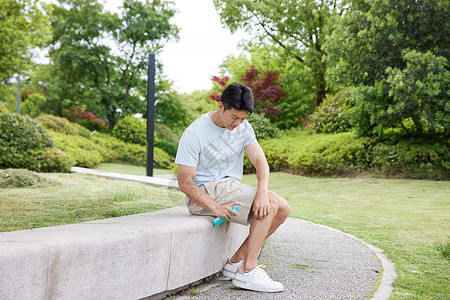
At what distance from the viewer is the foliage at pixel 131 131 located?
754 inches

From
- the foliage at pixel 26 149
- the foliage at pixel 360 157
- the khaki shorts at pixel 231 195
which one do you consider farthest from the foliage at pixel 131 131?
the khaki shorts at pixel 231 195

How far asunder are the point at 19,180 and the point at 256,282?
4.52 m

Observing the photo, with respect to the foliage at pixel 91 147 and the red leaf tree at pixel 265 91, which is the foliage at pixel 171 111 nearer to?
the foliage at pixel 91 147

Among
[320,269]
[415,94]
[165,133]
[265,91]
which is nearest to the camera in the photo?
[320,269]

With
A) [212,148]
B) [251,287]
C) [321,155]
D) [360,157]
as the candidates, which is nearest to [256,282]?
[251,287]

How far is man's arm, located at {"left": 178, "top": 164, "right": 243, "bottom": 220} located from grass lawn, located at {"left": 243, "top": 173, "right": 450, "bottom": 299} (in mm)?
1170

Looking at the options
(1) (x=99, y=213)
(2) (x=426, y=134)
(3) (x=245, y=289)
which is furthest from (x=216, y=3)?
(3) (x=245, y=289)

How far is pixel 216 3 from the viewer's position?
17.0 metres

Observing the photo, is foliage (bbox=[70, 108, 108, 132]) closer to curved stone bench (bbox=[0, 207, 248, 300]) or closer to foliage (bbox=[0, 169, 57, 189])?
foliage (bbox=[0, 169, 57, 189])

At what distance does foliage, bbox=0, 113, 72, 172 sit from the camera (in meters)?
9.84

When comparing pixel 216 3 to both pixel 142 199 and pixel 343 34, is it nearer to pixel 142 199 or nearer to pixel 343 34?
pixel 343 34

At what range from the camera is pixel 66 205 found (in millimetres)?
4332

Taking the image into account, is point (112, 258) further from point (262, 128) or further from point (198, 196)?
point (262, 128)

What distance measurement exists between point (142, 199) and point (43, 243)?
291 cm
